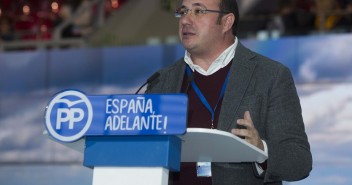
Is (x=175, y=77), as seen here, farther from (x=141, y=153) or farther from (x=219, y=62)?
(x=141, y=153)

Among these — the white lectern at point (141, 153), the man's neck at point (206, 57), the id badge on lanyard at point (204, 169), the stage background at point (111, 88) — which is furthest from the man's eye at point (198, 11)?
the stage background at point (111, 88)

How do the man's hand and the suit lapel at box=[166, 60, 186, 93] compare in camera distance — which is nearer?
the man's hand

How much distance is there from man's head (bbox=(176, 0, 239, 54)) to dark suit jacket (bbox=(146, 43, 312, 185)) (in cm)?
9

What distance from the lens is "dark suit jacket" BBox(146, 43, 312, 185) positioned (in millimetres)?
2113

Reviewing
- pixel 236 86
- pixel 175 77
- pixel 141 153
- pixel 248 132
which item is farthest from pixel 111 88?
pixel 141 153

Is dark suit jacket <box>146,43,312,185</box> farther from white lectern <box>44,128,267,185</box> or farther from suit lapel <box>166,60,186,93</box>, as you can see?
white lectern <box>44,128,267,185</box>

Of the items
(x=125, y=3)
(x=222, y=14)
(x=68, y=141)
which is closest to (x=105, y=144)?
(x=68, y=141)

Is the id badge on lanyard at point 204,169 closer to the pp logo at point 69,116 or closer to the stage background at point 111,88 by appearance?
the pp logo at point 69,116

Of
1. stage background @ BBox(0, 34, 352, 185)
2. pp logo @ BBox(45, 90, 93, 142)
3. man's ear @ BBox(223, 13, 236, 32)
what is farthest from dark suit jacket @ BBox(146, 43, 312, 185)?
stage background @ BBox(0, 34, 352, 185)

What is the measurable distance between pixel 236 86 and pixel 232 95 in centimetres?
4

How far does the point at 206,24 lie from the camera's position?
237cm

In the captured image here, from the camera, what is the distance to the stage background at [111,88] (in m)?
6.04

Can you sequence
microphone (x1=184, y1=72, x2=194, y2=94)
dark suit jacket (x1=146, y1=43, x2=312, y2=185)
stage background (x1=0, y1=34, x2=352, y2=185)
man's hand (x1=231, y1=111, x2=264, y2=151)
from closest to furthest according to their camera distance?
man's hand (x1=231, y1=111, x2=264, y2=151) → dark suit jacket (x1=146, y1=43, x2=312, y2=185) → microphone (x1=184, y1=72, x2=194, y2=94) → stage background (x1=0, y1=34, x2=352, y2=185)

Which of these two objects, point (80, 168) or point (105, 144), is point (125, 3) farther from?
point (105, 144)
